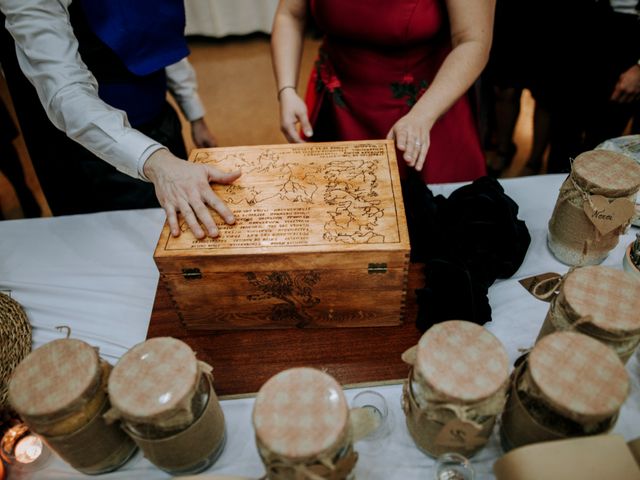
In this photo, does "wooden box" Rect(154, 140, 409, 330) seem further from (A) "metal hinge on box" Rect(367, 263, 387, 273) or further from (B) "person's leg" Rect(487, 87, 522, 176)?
(B) "person's leg" Rect(487, 87, 522, 176)

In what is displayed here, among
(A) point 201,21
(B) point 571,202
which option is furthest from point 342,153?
(A) point 201,21

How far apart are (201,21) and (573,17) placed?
3.19 meters

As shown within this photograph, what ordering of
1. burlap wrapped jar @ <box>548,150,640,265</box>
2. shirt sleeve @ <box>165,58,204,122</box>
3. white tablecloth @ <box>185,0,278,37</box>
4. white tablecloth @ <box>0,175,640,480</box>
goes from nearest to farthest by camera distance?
white tablecloth @ <box>0,175,640,480</box>
burlap wrapped jar @ <box>548,150,640,265</box>
shirt sleeve @ <box>165,58,204,122</box>
white tablecloth @ <box>185,0,278,37</box>

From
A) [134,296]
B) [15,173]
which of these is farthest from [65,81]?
[15,173]

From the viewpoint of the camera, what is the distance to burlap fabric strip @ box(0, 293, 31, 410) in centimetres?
87

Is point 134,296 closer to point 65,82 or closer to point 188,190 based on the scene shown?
point 188,190

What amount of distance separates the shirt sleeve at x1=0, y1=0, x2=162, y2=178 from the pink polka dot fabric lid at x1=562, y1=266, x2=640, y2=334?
3.00ft

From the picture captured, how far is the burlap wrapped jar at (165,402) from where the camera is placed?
610 millimetres

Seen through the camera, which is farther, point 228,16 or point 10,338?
point 228,16

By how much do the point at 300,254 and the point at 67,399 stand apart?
0.44 metres

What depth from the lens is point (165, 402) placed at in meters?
0.61

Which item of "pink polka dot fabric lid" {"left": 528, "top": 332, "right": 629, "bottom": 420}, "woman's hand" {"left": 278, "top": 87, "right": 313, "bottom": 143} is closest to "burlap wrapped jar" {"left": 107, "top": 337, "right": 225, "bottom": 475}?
"pink polka dot fabric lid" {"left": 528, "top": 332, "right": 629, "bottom": 420}

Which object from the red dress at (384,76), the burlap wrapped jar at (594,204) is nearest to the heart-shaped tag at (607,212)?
the burlap wrapped jar at (594,204)

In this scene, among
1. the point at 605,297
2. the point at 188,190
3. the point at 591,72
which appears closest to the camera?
the point at 605,297
